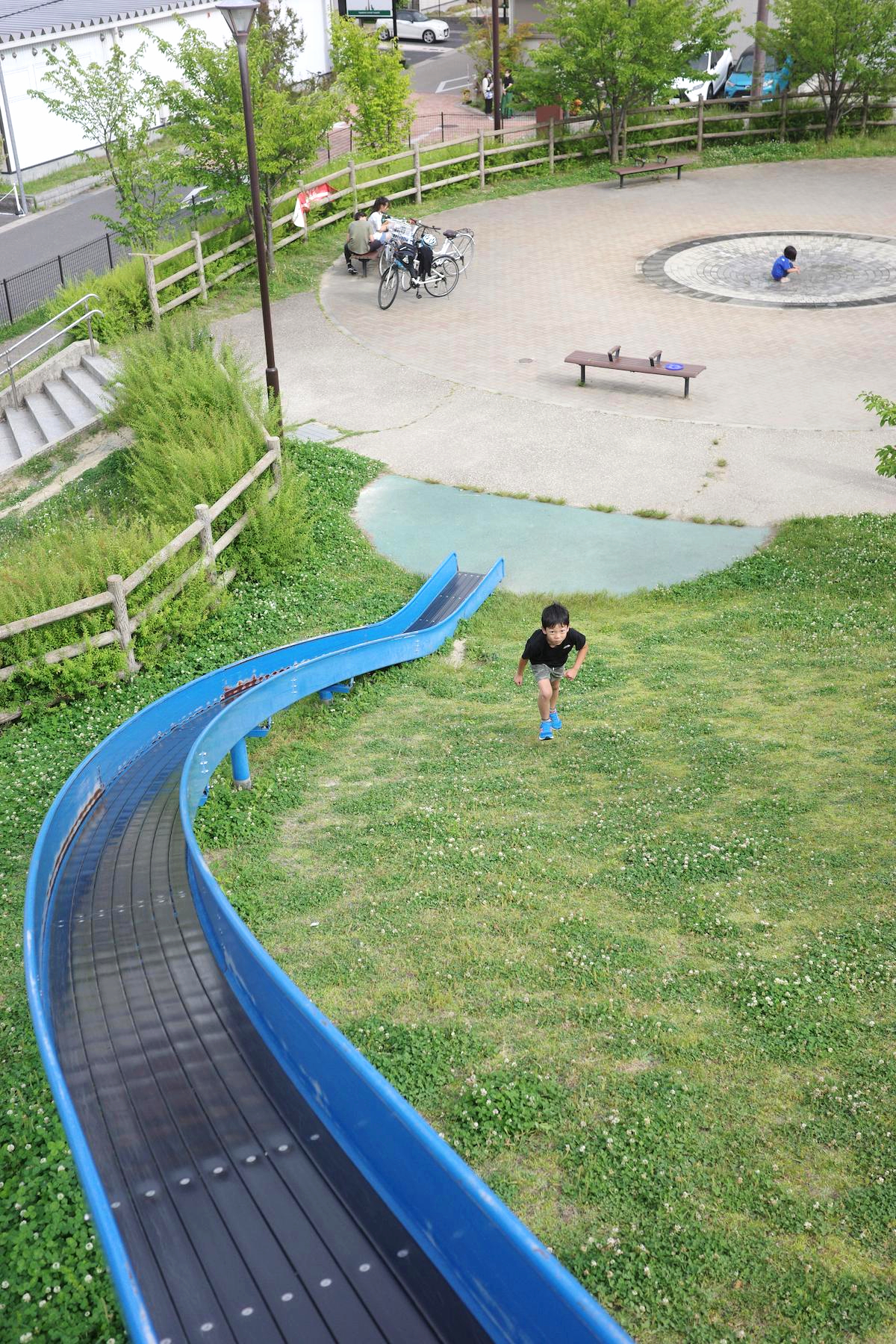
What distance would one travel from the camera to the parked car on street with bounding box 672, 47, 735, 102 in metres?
35.8

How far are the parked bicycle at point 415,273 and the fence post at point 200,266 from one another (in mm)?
3302

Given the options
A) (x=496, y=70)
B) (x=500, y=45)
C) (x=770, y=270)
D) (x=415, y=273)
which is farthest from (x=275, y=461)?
(x=500, y=45)

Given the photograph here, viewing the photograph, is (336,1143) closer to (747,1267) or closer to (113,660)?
(747,1267)

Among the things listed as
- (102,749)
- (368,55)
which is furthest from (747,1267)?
(368,55)

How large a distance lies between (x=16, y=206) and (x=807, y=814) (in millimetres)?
29079

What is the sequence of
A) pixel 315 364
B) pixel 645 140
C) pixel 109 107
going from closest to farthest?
pixel 315 364 → pixel 109 107 → pixel 645 140

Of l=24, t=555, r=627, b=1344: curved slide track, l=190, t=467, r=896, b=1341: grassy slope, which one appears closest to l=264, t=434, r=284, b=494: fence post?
l=190, t=467, r=896, b=1341: grassy slope

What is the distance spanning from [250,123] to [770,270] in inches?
494

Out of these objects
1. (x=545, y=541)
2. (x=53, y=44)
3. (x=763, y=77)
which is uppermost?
(x=53, y=44)

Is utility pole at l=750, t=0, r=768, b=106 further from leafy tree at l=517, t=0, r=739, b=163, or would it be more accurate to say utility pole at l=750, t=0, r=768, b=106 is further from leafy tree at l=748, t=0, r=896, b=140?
leafy tree at l=517, t=0, r=739, b=163

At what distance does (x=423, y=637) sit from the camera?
42.4 ft

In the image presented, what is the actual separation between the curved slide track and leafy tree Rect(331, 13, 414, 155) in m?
25.0

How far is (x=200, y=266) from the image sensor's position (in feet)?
76.5

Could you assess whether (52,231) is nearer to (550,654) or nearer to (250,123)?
(250,123)
